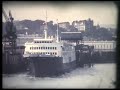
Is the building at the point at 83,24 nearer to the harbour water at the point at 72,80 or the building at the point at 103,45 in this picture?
the building at the point at 103,45

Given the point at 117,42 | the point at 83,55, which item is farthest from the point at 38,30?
the point at 117,42

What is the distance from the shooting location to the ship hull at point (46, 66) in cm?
388

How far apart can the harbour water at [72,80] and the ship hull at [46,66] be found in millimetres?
55

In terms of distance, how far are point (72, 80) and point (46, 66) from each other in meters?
0.32

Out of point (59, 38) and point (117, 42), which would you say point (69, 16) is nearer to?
point (59, 38)

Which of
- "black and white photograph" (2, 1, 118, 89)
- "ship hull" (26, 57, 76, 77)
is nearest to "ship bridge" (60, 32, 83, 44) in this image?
"black and white photograph" (2, 1, 118, 89)

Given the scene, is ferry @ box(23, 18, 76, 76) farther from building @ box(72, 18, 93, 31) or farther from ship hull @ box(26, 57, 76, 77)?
building @ box(72, 18, 93, 31)

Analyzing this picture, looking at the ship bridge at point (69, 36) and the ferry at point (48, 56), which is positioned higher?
the ship bridge at point (69, 36)

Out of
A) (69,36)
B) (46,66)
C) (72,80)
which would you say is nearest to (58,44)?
(69,36)

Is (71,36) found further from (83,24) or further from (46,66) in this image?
(46,66)

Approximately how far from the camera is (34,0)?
3752 mm

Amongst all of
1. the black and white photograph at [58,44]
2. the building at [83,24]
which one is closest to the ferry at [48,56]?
the black and white photograph at [58,44]

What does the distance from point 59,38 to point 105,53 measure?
0.52 meters

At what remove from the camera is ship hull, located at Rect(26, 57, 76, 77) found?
12.7 ft
